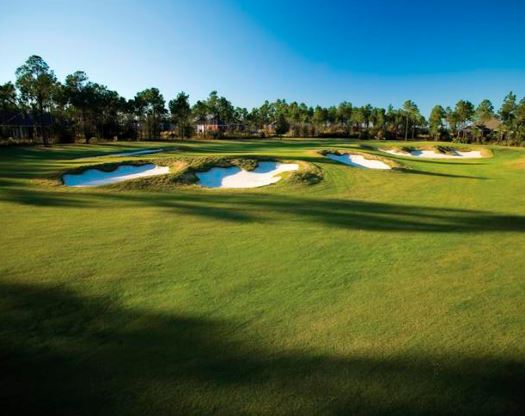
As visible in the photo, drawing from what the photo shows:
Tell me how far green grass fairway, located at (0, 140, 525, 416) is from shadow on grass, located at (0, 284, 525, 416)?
2 cm

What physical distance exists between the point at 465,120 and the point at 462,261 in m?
87.8

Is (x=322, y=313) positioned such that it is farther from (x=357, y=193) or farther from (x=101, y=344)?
(x=357, y=193)

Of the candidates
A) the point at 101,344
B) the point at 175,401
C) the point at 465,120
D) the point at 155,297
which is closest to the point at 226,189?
the point at 155,297

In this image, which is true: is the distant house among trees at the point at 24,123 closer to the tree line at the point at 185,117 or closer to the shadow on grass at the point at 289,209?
the tree line at the point at 185,117

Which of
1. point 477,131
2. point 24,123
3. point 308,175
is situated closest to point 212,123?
point 24,123

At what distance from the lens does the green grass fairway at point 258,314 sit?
3.72m

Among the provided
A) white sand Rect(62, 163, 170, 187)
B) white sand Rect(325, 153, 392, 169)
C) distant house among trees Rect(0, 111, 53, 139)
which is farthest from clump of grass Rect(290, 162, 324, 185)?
distant house among trees Rect(0, 111, 53, 139)

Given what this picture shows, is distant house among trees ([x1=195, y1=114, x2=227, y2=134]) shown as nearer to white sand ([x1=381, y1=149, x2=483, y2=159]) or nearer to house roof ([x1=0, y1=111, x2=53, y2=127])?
house roof ([x1=0, y1=111, x2=53, y2=127])

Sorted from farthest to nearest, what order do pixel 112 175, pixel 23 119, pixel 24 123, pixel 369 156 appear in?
1. pixel 23 119
2. pixel 24 123
3. pixel 369 156
4. pixel 112 175

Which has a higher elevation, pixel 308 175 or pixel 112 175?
pixel 112 175

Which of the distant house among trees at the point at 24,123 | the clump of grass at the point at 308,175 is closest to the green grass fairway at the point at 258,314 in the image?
the clump of grass at the point at 308,175

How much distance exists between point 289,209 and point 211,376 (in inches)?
330

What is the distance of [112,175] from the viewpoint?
16922 mm

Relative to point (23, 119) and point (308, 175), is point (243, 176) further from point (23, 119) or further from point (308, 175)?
point (23, 119)
